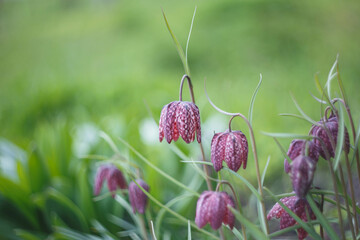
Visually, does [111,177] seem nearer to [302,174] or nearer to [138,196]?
[138,196]

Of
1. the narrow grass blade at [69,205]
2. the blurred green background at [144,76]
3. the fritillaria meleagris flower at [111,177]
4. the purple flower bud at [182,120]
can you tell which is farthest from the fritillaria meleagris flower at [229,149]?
the narrow grass blade at [69,205]

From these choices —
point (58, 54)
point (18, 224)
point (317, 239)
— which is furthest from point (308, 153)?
point (58, 54)

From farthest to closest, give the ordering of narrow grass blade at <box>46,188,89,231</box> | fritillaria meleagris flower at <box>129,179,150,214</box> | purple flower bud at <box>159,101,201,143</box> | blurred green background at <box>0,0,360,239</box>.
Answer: blurred green background at <box>0,0,360,239</box> → narrow grass blade at <box>46,188,89,231</box> → fritillaria meleagris flower at <box>129,179,150,214</box> → purple flower bud at <box>159,101,201,143</box>

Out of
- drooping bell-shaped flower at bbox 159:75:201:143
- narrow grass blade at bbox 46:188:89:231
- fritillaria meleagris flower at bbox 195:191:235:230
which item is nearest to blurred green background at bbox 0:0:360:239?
narrow grass blade at bbox 46:188:89:231

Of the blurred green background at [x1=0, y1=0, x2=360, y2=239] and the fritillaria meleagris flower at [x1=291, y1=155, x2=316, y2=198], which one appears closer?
the fritillaria meleagris flower at [x1=291, y1=155, x2=316, y2=198]

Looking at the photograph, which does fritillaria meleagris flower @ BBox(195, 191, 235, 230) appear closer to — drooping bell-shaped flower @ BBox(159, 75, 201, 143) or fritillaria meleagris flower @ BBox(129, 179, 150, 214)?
drooping bell-shaped flower @ BBox(159, 75, 201, 143)

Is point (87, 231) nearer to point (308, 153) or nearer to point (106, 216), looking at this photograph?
point (106, 216)

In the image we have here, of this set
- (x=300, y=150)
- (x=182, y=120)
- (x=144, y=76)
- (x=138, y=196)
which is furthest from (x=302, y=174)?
(x=144, y=76)
